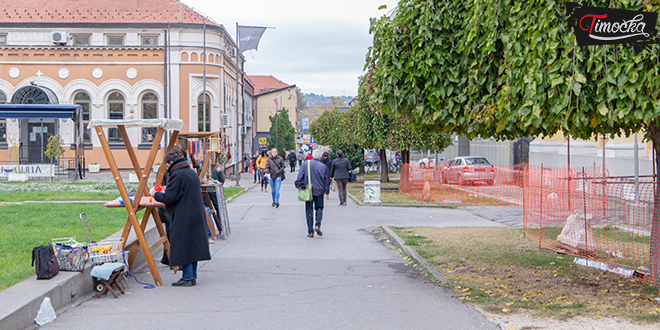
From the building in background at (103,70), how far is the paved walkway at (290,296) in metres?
27.1

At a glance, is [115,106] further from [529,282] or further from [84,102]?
[529,282]

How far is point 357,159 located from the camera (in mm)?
38156

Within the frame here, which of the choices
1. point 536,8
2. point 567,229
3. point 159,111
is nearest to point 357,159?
point 159,111

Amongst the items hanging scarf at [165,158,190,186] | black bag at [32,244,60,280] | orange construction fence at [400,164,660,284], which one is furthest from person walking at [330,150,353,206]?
black bag at [32,244,60,280]

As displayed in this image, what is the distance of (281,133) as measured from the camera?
76.5m

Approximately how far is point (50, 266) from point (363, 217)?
10.4 metres

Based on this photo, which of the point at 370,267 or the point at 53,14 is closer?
the point at 370,267

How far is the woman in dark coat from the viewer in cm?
727

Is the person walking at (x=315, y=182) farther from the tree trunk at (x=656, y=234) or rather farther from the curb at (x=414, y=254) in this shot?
the tree trunk at (x=656, y=234)

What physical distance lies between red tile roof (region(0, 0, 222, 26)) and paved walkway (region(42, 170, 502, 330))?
29727 mm

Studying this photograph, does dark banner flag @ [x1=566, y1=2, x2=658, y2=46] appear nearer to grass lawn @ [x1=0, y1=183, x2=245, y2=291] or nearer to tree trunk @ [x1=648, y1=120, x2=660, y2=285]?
tree trunk @ [x1=648, y1=120, x2=660, y2=285]

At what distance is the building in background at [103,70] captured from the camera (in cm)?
3666

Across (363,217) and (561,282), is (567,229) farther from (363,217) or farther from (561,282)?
(363,217)

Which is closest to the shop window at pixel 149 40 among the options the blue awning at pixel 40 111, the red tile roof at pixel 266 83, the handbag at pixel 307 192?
the blue awning at pixel 40 111
